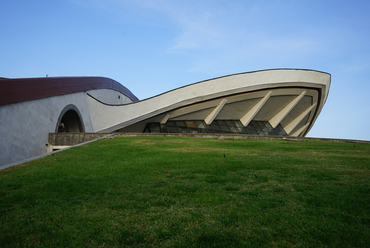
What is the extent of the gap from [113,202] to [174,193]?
3.68 feet

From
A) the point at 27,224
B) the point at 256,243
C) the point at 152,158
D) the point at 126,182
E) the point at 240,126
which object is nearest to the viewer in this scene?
the point at 256,243

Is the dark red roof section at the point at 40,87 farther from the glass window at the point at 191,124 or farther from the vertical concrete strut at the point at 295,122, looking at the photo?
the vertical concrete strut at the point at 295,122

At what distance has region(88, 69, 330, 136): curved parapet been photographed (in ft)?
79.5

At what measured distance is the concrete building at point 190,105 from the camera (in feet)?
60.3

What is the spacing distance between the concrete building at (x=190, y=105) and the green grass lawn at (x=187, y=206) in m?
12.4

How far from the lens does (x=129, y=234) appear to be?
3.27m

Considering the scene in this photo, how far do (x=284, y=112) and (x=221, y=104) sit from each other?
8295 mm

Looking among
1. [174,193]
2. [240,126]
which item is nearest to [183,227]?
[174,193]

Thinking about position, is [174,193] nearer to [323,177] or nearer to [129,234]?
[129,234]

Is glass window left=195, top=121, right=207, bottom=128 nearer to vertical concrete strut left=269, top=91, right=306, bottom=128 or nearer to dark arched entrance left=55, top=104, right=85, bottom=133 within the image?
vertical concrete strut left=269, top=91, right=306, bottom=128

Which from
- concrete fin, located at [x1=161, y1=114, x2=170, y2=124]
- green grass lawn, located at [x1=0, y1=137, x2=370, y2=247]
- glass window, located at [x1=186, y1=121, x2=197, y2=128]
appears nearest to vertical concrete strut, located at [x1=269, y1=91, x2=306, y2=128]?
glass window, located at [x1=186, y1=121, x2=197, y2=128]

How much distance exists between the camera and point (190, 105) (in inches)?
995

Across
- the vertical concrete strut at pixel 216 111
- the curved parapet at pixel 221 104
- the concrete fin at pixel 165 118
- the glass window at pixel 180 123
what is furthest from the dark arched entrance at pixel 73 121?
the vertical concrete strut at pixel 216 111

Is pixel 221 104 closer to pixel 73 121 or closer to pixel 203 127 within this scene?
pixel 203 127
